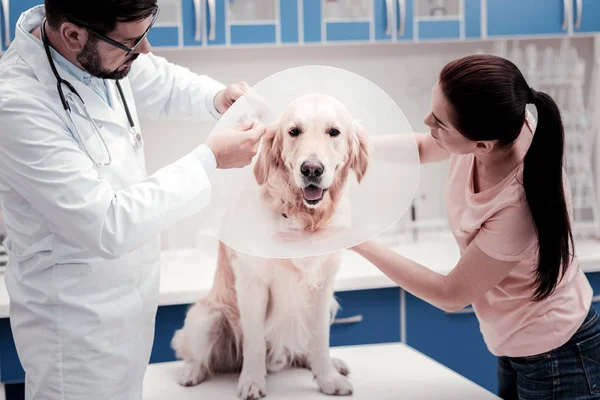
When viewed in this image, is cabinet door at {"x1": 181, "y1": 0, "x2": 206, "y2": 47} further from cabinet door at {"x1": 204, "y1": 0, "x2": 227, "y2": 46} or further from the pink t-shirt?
the pink t-shirt

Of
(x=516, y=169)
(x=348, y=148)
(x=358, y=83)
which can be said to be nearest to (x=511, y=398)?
(x=516, y=169)

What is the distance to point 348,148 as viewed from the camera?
1.46 meters

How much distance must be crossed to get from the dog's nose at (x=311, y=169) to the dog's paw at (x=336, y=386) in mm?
595

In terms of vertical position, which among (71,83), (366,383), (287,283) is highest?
(71,83)

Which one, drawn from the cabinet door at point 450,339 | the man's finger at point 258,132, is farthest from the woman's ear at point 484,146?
the cabinet door at point 450,339

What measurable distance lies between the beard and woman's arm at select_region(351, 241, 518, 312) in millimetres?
659

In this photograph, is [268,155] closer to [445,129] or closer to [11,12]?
[445,129]

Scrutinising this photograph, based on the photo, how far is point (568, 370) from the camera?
5.05 ft

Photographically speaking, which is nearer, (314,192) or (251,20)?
(314,192)

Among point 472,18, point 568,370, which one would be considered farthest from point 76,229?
point 472,18

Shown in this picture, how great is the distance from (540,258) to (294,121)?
601 mm

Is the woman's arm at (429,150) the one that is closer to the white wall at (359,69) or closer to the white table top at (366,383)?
the white table top at (366,383)

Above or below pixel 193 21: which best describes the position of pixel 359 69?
below

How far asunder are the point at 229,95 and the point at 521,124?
70cm
